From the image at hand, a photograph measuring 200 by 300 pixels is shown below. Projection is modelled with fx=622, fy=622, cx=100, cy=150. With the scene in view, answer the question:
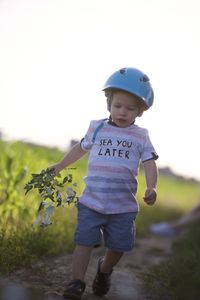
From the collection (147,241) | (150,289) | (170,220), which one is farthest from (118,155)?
(170,220)

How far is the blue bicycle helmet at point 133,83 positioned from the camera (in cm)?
459

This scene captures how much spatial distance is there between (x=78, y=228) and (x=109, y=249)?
11.7 inches

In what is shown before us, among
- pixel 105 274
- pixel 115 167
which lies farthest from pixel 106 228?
pixel 115 167

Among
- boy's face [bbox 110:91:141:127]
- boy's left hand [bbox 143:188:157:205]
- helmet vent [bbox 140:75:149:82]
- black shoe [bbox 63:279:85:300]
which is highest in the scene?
helmet vent [bbox 140:75:149:82]

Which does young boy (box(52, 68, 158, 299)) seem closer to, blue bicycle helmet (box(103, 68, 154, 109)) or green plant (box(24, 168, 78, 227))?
blue bicycle helmet (box(103, 68, 154, 109))

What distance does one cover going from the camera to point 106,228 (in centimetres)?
461

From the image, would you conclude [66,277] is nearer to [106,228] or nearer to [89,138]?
[106,228]

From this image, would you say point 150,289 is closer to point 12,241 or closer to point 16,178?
point 12,241

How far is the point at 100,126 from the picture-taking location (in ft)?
15.5

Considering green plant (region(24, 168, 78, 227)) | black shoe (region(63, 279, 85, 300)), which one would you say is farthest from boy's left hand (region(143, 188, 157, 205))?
black shoe (region(63, 279, 85, 300))

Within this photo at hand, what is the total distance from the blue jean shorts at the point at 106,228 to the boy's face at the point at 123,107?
0.70 m

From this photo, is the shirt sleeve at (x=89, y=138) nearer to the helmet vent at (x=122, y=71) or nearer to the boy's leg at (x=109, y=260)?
the helmet vent at (x=122, y=71)

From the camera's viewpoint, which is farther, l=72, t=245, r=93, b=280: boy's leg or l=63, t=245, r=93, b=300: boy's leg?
l=72, t=245, r=93, b=280: boy's leg

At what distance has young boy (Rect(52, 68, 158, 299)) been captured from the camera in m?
4.50
